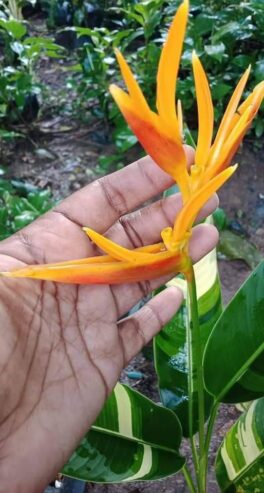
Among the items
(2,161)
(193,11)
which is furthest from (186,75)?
(2,161)

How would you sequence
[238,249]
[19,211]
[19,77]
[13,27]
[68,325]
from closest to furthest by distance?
[68,325] < [19,211] < [238,249] < [13,27] < [19,77]

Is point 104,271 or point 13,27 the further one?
point 13,27

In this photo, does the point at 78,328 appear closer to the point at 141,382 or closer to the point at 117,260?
the point at 117,260

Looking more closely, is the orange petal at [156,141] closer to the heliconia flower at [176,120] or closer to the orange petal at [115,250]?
the heliconia flower at [176,120]

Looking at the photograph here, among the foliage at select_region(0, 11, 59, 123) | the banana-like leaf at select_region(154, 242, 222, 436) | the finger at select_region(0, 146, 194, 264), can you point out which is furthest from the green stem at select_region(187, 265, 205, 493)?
the foliage at select_region(0, 11, 59, 123)

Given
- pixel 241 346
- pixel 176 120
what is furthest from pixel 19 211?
pixel 176 120

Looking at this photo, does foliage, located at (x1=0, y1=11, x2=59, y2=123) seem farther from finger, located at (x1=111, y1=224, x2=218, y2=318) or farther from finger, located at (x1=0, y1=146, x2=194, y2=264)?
finger, located at (x1=111, y1=224, x2=218, y2=318)

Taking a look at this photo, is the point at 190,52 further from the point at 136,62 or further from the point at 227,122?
the point at 227,122
